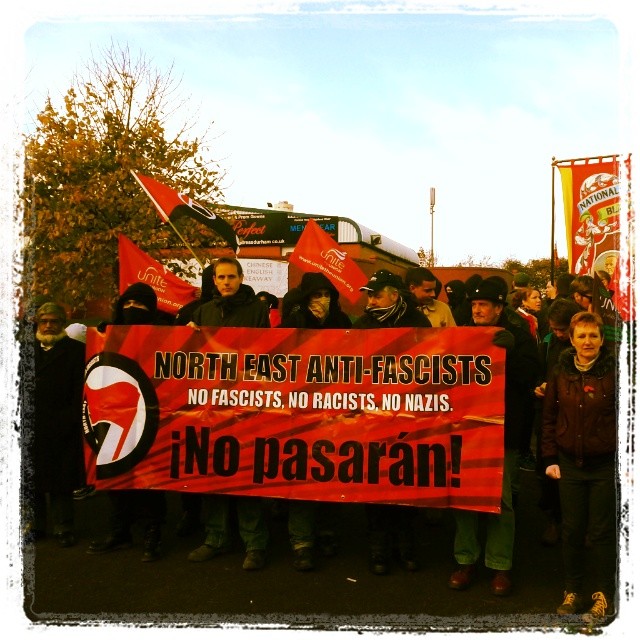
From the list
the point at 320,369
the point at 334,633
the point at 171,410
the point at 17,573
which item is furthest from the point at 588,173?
the point at 17,573

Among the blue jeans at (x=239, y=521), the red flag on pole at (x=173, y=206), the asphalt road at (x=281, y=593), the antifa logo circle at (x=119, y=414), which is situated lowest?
the asphalt road at (x=281, y=593)

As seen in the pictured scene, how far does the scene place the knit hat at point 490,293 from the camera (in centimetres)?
413

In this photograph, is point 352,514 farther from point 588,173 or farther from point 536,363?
point 588,173

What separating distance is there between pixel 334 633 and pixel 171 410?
1995 mm

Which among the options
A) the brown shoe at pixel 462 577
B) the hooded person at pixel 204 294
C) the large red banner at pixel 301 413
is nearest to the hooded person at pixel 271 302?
the hooded person at pixel 204 294

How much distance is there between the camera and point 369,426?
4.30m

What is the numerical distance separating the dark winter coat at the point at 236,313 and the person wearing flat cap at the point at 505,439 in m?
1.58

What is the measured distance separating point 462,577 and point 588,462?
3.70 ft

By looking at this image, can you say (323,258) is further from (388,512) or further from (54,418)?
(388,512)

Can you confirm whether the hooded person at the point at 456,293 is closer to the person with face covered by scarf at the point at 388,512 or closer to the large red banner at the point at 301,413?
the person with face covered by scarf at the point at 388,512

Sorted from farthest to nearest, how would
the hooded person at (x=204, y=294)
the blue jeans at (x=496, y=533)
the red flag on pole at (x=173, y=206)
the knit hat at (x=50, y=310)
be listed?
1. the red flag on pole at (x=173, y=206)
2. the hooded person at (x=204, y=294)
3. the knit hat at (x=50, y=310)
4. the blue jeans at (x=496, y=533)

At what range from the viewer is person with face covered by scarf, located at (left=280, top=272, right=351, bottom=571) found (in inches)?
175

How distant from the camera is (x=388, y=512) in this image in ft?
14.4

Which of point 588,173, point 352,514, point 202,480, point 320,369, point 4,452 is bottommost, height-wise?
point 352,514
